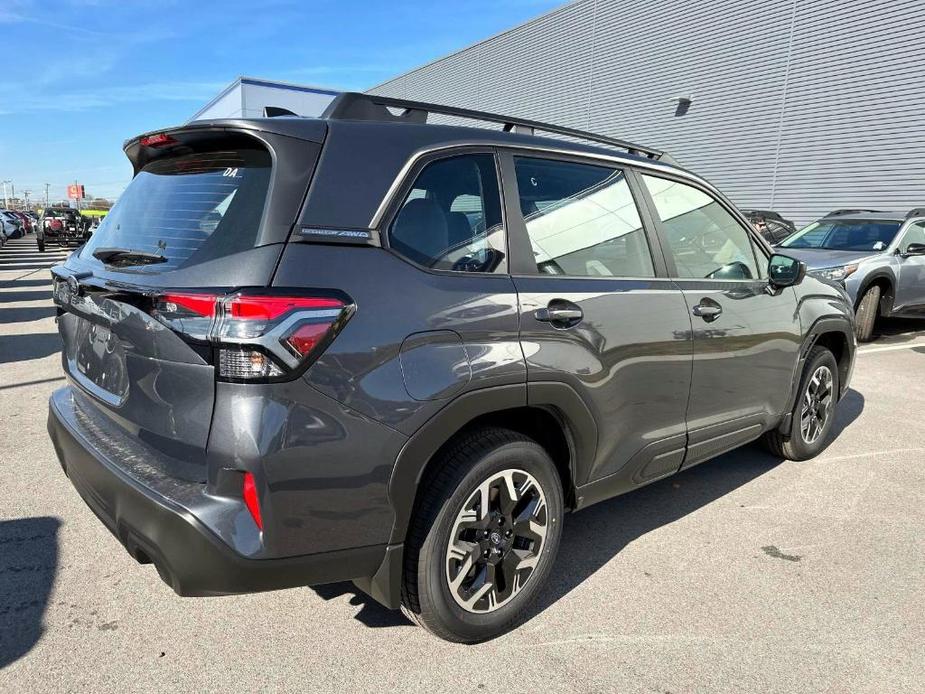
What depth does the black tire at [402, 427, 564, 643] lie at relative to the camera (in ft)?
7.74

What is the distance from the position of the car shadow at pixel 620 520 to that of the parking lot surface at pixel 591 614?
0.01m

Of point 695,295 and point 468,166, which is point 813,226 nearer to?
point 695,295

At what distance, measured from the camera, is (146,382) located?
7.28ft

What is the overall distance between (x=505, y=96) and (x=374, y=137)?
2691 centimetres

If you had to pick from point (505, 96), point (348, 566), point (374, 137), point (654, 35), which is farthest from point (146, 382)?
point (505, 96)

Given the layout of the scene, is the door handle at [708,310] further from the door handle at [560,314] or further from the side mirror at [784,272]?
the door handle at [560,314]

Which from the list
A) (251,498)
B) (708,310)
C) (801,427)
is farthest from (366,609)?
(801,427)

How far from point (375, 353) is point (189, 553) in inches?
31.1

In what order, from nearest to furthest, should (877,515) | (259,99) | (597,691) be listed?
1. (597,691)
2. (877,515)
3. (259,99)

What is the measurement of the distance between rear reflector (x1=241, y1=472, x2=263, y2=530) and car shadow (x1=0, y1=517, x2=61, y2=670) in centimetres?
122

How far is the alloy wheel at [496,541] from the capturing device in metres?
2.48

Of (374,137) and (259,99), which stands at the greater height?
(259,99)

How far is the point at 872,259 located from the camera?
362 inches

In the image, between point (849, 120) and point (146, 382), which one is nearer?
point (146, 382)
